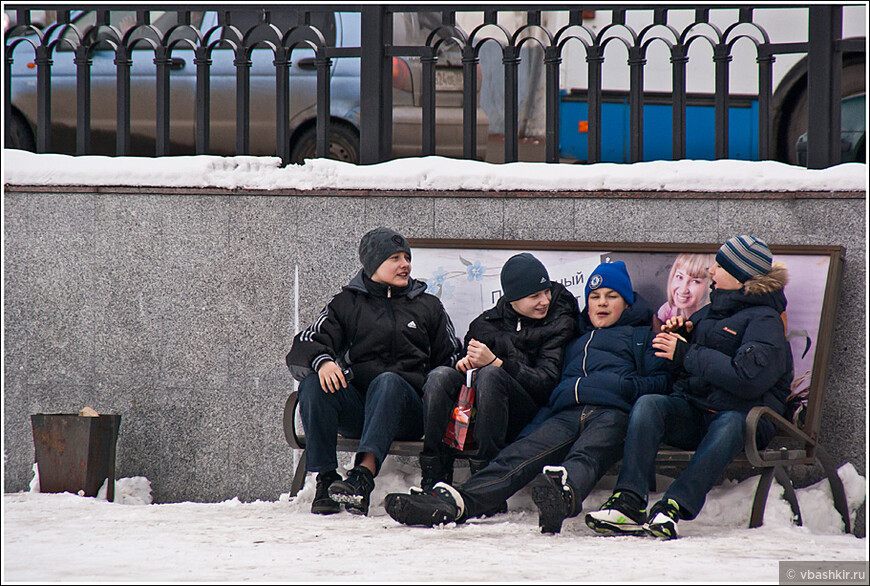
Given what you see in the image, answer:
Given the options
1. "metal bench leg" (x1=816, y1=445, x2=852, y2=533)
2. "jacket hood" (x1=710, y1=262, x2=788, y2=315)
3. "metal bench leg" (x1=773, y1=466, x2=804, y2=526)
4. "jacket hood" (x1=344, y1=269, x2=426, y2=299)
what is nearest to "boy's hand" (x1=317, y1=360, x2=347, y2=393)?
"jacket hood" (x1=344, y1=269, x2=426, y2=299)

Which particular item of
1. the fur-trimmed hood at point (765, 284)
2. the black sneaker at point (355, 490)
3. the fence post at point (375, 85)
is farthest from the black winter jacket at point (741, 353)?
the fence post at point (375, 85)

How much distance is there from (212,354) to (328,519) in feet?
5.14

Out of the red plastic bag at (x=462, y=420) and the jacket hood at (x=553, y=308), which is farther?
the jacket hood at (x=553, y=308)

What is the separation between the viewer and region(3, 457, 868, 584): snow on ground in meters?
3.40

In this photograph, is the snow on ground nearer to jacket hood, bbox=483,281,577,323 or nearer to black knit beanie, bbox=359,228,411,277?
jacket hood, bbox=483,281,577,323

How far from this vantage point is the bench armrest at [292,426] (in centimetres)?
485

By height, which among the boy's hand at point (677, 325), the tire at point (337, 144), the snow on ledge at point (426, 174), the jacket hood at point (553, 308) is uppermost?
the tire at point (337, 144)

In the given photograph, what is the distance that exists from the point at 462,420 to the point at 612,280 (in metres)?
1.01

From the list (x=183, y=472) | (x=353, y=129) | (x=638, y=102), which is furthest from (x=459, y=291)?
(x=353, y=129)

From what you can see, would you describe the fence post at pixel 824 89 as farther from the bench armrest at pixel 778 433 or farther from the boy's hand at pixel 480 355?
the boy's hand at pixel 480 355

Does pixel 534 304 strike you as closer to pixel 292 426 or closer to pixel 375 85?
pixel 292 426

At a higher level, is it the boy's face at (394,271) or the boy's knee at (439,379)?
the boy's face at (394,271)

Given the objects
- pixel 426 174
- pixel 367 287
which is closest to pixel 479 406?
pixel 367 287

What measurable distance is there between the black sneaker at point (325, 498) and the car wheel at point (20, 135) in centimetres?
431
